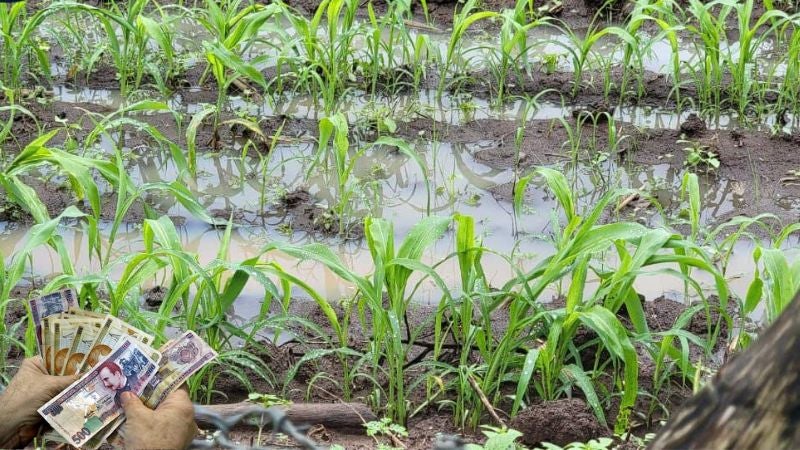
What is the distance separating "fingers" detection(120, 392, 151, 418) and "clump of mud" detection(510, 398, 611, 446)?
0.96 meters

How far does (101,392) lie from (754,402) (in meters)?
1.63

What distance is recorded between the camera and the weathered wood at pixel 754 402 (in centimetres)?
145

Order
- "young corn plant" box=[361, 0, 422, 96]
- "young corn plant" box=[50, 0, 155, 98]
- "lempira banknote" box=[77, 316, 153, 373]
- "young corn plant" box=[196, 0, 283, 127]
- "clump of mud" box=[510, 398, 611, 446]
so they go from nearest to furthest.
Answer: "lempira banknote" box=[77, 316, 153, 373], "clump of mud" box=[510, 398, 611, 446], "young corn plant" box=[196, 0, 283, 127], "young corn plant" box=[50, 0, 155, 98], "young corn plant" box=[361, 0, 422, 96]

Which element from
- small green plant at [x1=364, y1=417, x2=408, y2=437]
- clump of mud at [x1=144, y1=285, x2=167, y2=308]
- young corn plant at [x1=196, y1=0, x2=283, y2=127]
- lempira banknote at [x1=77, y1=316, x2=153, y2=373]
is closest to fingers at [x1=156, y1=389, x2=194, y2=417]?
lempira banknote at [x1=77, y1=316, x2=153, y2=373]

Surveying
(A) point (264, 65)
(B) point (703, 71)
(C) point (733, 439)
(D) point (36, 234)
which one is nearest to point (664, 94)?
(B) point (703, 71)

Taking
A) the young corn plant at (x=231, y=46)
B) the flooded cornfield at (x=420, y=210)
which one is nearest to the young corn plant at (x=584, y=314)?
the flooded cornfield at (x=420, y=210)

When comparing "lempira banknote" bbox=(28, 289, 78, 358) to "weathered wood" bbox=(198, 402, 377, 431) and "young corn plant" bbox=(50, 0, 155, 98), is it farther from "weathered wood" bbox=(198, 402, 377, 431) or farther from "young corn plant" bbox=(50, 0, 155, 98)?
"young corn plant" bbox=(50, 0, 155, 98)

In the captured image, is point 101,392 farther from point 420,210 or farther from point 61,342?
point 420,210

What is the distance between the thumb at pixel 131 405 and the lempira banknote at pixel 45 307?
295 mm

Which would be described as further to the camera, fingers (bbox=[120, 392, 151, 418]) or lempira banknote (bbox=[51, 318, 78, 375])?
lempira banknote (bbox=[51, 318, 78, 375])

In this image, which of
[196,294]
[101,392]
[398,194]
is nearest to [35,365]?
[101,392]

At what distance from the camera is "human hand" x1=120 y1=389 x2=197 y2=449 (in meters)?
2.50

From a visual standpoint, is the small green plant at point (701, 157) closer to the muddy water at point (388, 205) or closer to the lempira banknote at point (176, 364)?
the muddy water at point (388, 205)

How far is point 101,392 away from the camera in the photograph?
2.61 metres
